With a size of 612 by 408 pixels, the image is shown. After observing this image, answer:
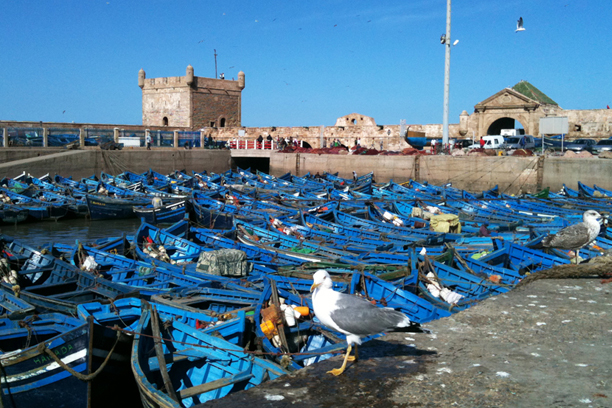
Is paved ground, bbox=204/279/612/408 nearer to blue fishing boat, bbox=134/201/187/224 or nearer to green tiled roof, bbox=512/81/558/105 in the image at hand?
blue fishing boat, bbox=134/201/187/224

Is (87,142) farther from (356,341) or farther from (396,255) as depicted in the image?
(356,341)

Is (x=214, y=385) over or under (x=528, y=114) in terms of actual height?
under

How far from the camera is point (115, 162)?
3550 cm

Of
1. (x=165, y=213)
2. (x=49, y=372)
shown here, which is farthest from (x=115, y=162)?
(x=49, y=372)

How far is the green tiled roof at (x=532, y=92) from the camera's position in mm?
44188

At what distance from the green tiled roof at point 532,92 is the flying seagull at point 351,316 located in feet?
141

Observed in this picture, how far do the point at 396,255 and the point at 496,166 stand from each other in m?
19.9

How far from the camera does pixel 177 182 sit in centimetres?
3142

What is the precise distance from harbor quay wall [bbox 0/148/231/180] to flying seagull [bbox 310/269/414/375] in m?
30.0

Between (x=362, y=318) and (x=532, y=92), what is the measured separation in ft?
150

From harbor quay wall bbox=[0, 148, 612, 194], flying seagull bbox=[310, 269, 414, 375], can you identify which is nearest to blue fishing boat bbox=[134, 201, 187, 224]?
harbor quay wall bbox=[0, 148, 612, 194]

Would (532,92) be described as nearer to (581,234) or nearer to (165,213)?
(165,213)

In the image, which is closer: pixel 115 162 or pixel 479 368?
pixel 479 368

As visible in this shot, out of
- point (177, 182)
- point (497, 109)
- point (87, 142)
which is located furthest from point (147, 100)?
point (497, 109)
